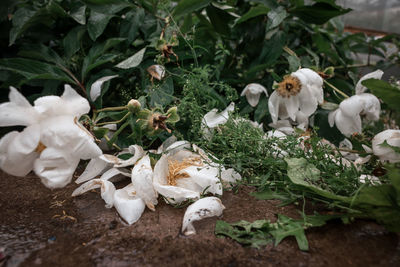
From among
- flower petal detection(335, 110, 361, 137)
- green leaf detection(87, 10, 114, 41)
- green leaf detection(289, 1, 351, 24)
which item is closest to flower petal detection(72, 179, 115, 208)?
green leaf detection(87, 10, 114, 41)

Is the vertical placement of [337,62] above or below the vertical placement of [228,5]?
below

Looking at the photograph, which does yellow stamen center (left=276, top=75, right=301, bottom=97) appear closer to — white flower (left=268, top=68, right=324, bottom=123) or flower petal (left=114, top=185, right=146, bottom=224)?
white flower (left=268, top=68, right=324, bottom=123)

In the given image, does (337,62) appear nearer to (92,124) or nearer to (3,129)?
(92,124)

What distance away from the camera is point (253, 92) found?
71 centimetres

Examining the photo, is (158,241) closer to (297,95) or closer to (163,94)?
(163,94)

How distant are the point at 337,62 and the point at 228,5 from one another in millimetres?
411

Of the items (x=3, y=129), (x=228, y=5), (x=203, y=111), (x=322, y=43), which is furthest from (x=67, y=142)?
(x=322, y=43)

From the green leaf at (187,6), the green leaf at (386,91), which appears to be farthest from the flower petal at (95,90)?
the green leaf at (386,91)

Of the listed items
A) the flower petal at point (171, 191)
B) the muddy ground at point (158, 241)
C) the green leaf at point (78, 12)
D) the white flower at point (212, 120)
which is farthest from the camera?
the green leaf at point (78, 12)

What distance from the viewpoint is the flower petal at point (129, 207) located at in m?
0.43

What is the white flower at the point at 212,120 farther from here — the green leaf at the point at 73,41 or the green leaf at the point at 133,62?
the green leaf at the point at 73,41

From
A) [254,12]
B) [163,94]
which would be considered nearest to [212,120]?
[163,94]

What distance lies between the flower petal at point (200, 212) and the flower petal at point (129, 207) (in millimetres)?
74

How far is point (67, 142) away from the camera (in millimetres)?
388
